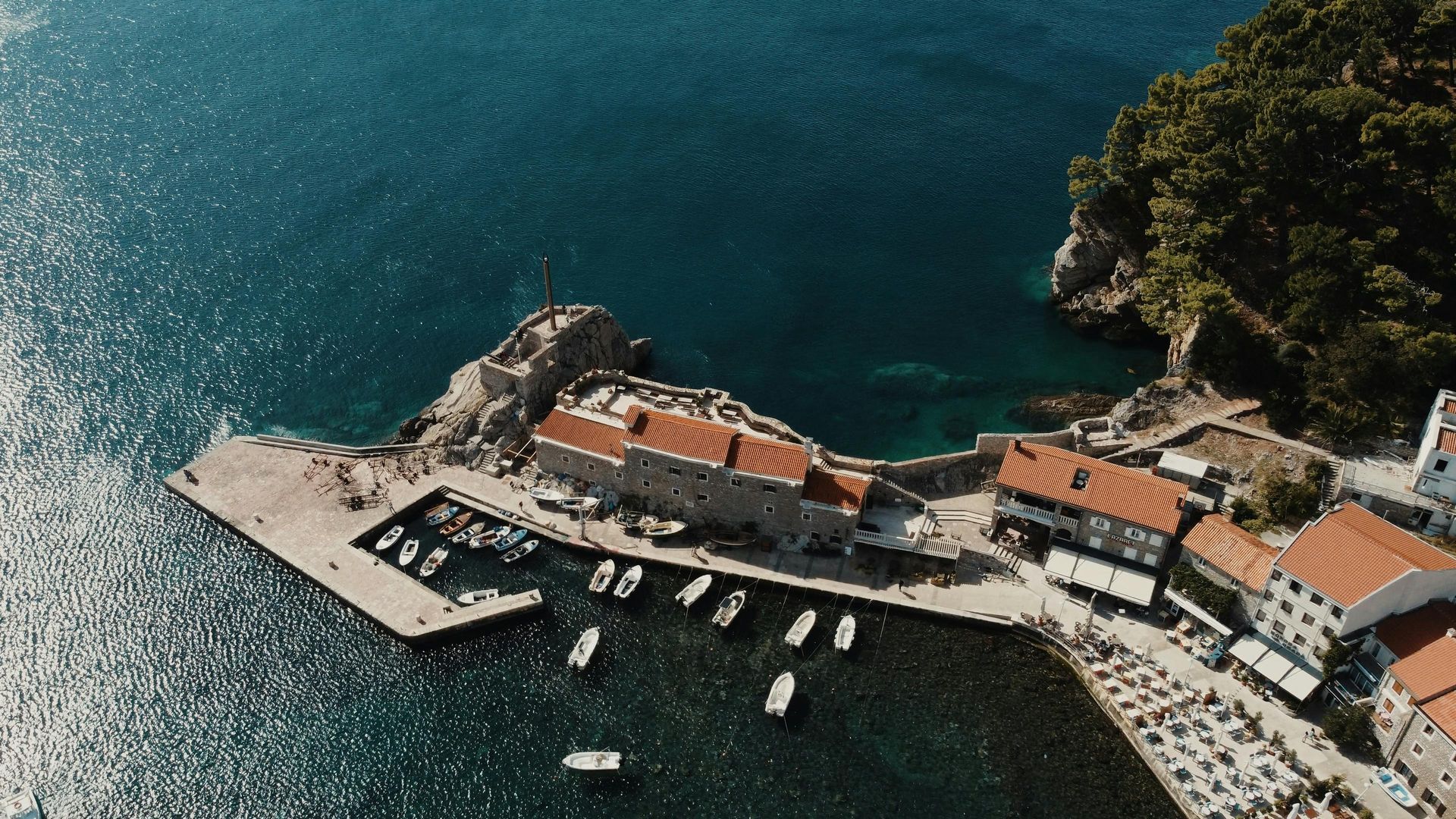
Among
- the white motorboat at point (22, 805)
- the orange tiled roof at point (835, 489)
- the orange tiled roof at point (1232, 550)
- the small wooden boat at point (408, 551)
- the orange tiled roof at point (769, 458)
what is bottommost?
the white motorboat at point (22, 805)

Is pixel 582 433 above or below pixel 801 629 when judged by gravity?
above

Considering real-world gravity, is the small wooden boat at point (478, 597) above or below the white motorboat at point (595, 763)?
above

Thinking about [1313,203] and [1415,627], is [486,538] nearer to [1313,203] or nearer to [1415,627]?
[1415,627]

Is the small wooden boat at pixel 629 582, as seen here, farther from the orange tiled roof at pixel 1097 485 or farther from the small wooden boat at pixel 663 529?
the orange tiled roof at pixel 1097 485

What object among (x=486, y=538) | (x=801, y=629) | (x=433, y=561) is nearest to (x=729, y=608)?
(x=801, y=629)

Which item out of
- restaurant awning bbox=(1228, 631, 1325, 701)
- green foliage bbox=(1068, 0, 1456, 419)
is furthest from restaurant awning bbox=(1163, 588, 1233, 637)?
green foliage bbox=(1068, 0, 1456, 419)

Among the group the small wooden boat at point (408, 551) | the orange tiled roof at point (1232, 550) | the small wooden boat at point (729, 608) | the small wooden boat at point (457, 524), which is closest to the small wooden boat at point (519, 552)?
the small wooden boat at point (457, 524)

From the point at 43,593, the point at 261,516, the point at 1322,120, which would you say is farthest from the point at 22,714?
the point at 1322,120

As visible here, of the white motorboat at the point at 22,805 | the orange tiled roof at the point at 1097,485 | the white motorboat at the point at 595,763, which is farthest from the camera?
the orange tiled roof at the point at 1097,485

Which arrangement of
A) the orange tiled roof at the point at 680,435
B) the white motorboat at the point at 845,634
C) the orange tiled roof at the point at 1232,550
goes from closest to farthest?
1. the orange tiled roof at the point at 1232,550
2. the white motorboat at the point at 845,634
3. the orange tiled roof at the point at 680,435
